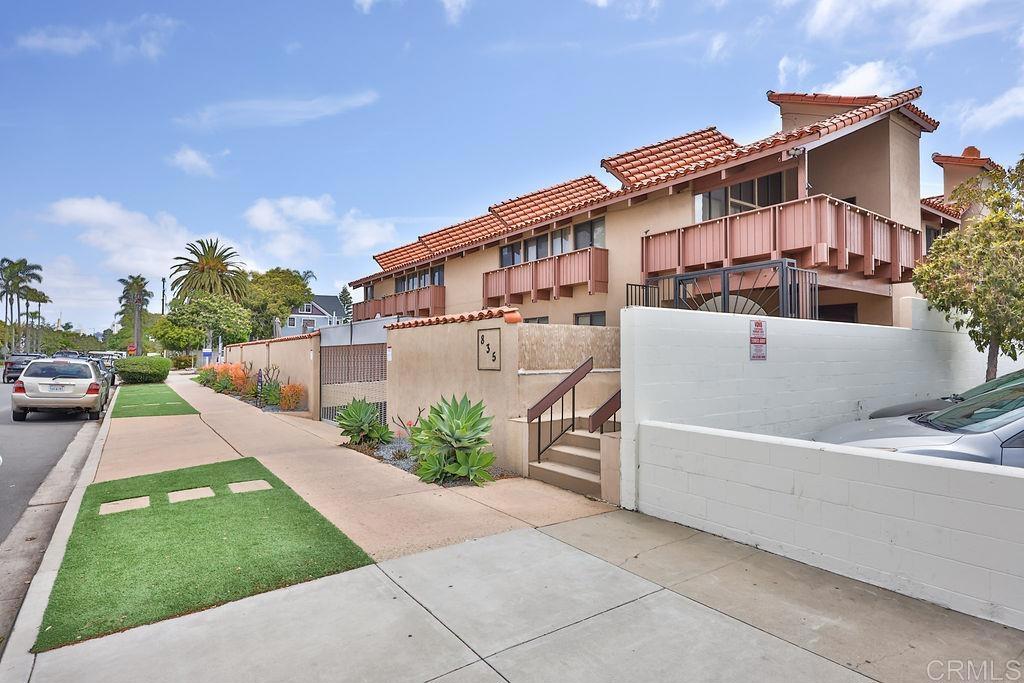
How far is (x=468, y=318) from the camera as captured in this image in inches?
356

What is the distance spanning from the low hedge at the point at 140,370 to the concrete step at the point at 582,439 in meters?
29.6

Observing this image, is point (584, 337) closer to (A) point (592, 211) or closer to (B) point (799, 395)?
(B) point (799, 395)

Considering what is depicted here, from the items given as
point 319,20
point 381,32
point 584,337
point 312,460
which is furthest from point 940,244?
point 319,20

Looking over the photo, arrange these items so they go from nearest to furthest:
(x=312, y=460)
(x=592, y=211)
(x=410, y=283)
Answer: (x=312, y=460) < (x=592, y=211) < (x=410, y=283)

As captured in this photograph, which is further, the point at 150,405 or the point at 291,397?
the point at 150,405

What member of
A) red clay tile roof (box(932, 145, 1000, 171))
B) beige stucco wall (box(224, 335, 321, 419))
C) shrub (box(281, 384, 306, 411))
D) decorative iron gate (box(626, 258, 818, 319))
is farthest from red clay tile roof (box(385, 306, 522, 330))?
red clay tile roof (box(932, 145, 1000, 171))

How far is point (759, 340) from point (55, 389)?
55.5ft

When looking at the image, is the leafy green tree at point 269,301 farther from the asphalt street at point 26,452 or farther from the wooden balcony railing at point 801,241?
the wooden balcony railing at point 801,241

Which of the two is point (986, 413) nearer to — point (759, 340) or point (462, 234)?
point (759, 340)

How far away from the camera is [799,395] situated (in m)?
8.04

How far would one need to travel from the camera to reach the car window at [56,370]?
45.8 ft

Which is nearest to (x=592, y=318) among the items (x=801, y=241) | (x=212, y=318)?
(x=801, y=241)

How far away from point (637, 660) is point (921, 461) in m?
2.56

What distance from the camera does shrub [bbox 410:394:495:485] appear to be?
23.6 feet
